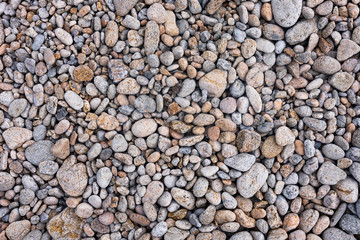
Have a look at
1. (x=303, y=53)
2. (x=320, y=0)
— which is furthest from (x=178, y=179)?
(x=320, y=0)

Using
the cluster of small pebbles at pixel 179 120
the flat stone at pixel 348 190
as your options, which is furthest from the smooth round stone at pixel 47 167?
the flat stone at pixel 348 190

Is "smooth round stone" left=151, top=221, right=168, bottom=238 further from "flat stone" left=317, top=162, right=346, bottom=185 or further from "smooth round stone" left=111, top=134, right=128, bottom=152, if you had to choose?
"flat stone" left=317, top=162, right=346, bottom=185

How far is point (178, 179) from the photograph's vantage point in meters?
1.73

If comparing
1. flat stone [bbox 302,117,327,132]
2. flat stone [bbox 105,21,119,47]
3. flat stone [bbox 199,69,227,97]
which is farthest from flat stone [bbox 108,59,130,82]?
flat stone [bbox 302,117,327,132]

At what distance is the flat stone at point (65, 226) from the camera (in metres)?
1.66

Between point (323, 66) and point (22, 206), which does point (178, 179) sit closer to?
point (22, 206)

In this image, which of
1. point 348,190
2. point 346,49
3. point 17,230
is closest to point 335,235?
point 348,190

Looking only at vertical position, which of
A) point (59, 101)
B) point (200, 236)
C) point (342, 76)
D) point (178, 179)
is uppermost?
point (342, 76)

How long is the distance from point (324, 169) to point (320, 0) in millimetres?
1034

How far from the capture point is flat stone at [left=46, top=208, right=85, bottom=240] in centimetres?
166

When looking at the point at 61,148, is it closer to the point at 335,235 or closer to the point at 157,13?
the point at 157,13

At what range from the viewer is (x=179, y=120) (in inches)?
69.0

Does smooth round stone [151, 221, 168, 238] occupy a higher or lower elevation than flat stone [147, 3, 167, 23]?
lower

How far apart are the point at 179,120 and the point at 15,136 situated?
988 mm
